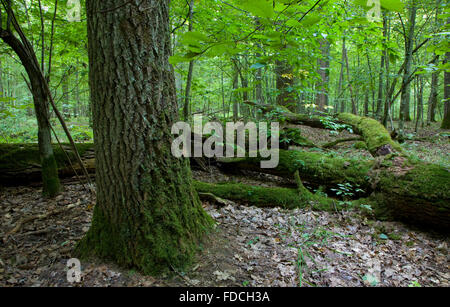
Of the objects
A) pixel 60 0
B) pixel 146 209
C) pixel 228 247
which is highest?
pixel 60 0

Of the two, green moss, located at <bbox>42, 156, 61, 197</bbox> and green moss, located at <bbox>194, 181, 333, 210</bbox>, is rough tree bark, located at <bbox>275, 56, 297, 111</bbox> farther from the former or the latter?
green moss, located at <bbox>42, 156, 61, 197</bbox>

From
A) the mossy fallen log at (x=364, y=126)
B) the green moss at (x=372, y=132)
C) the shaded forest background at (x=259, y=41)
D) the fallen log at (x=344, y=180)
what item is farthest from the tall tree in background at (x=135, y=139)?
the green moss at (x=372, y=132)

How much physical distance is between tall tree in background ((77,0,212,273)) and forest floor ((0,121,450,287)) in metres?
0.24

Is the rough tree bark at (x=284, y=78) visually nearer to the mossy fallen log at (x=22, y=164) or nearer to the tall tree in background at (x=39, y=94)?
the tall tree in background at (x=39, y=94)

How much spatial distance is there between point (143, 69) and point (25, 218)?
2643 mm

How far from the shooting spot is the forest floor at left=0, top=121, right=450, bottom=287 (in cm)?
219

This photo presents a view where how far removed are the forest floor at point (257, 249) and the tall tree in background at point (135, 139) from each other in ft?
0.79

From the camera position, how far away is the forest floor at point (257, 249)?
2191 mm

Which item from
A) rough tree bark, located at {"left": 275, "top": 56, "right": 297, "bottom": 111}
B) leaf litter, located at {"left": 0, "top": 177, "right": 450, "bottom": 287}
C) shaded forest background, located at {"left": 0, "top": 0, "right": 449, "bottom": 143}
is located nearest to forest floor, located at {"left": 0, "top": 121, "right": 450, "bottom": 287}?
leaf litter, located at {"left": 0, "top": 177, "right": 450, "bottom": 287}

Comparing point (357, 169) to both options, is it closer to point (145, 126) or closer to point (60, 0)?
point (145, 126)

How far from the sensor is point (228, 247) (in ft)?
8.90

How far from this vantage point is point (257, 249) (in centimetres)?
280

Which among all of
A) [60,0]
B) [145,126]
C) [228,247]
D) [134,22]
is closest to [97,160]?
[145,126]

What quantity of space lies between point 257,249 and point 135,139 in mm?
1864
